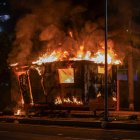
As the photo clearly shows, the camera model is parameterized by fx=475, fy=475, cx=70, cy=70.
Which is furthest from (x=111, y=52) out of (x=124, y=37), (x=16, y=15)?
(x=16, y=15)

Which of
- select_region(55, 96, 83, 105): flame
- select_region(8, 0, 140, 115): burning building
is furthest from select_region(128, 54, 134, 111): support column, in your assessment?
select_region(55, 96, 83, 105): flame

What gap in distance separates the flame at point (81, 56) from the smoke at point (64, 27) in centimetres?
42

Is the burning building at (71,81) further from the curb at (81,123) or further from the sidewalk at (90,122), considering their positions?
the curb at (81,123)

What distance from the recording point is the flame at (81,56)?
2655 centimetres

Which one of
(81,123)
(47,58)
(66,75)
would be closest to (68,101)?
(66,75)

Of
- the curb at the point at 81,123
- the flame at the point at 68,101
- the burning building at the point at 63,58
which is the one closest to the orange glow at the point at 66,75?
the burning building at the point at 63,58

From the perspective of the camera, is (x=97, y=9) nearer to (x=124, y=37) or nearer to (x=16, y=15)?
(x=124, y=37)

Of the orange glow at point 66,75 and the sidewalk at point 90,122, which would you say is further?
the orange glow at point 66,75

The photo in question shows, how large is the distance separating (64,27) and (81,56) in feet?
12.2

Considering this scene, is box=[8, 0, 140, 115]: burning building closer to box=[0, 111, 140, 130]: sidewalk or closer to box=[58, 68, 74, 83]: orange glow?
box=[58, 68, 74, 83]: orange glow

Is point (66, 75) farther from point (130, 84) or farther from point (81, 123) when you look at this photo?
point (130, 84)

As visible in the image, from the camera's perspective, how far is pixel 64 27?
29797 millimetres

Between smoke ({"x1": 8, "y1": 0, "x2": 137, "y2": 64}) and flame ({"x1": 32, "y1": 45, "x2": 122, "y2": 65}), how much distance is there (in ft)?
1.39

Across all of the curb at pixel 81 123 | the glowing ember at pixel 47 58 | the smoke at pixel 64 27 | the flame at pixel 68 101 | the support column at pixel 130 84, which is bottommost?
the curb at pixel 81 123
